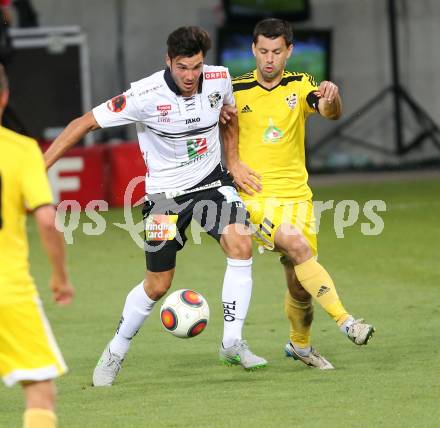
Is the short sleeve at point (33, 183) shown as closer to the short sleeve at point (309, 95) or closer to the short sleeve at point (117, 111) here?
the short sleeve at point (117, 111)

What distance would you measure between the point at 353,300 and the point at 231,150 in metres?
2.92

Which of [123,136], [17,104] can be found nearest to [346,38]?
[123,136]

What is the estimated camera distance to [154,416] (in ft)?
22.5

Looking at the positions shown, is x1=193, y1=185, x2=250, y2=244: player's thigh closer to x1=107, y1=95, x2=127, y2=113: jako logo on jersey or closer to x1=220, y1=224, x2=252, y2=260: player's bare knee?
x1=220, y1=224, x2=252, y2=260: player's bare knee

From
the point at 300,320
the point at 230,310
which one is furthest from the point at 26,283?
the point at 300,320

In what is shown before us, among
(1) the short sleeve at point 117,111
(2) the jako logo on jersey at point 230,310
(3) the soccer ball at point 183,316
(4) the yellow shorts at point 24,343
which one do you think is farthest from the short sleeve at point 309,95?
(4) the yellow shorts at point 24,343

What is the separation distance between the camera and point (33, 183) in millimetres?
5312

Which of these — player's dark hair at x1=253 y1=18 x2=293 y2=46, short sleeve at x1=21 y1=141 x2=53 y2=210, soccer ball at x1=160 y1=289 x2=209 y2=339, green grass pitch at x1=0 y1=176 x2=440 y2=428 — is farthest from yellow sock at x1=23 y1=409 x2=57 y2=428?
player's dark hair at x1=253 y1=18 x2=293 y2=46

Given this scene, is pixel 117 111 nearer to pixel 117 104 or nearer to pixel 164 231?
pixel 117 104

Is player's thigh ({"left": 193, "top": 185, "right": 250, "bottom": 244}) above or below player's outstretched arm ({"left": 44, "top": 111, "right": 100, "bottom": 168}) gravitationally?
below

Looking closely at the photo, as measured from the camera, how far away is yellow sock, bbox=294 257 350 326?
791cm

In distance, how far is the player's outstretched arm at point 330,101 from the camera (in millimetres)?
7898

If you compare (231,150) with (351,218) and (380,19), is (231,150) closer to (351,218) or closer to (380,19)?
(351,218)

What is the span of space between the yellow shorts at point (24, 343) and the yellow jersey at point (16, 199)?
6cm
